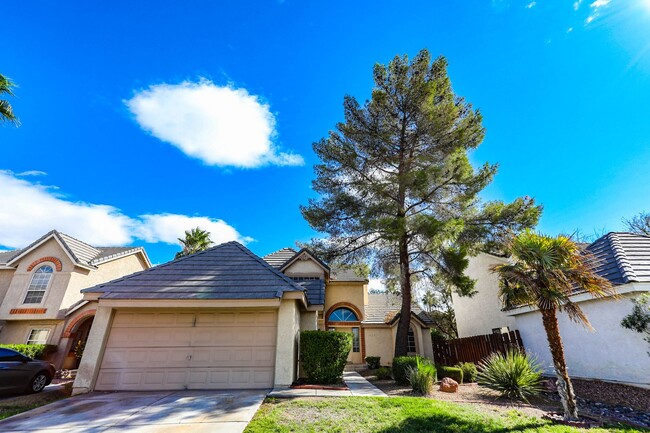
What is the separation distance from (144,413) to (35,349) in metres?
13.9

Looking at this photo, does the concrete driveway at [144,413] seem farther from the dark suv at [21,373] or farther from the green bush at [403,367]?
the green bush at [403,367]

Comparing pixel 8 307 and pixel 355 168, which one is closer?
pixel 355 168

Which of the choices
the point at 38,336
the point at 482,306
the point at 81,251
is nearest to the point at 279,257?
the point at 81,251

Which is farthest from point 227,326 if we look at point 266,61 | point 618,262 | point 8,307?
point 8,307

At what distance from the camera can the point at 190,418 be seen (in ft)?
17.6

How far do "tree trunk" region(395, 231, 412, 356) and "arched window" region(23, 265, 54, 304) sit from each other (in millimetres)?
20935

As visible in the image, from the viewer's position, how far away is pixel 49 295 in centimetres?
1617

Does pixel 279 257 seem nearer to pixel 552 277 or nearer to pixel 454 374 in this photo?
pixel 454 374

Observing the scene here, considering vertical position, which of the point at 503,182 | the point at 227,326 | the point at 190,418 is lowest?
the point at 190,418

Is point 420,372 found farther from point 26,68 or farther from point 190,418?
point 26,68

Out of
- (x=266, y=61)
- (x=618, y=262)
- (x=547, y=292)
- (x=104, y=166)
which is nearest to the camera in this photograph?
(x=547, y=292)

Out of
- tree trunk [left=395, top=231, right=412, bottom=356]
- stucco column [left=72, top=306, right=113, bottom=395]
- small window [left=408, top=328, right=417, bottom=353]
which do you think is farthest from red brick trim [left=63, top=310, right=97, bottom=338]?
small window [left=408, top=328, right=417, bottom=353]

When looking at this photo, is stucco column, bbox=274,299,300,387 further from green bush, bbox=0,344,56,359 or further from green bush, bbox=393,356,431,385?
green bush, bbox=0,344,56,359

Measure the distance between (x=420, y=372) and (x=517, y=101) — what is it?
12764mm
